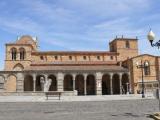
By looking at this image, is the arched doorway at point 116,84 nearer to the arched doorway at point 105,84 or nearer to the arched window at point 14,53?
the arched doorway at point 105,84

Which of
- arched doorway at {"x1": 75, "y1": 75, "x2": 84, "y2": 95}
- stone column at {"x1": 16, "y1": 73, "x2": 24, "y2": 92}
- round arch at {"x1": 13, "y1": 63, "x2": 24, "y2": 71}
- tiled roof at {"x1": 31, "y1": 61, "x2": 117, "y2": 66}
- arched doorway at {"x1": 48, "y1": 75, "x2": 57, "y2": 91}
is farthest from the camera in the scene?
tiled roof at {"x1": 31, "y1": 61, "x2": 117, "y2": 66}

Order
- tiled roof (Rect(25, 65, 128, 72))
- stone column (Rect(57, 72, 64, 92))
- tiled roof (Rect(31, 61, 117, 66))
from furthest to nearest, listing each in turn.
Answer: tiled roof (Rect(31, 61, 117, 66)) → tiled roof (Rect(25, 65, 128, 72)) → stone column (Rect(57, 72, 64, 92))

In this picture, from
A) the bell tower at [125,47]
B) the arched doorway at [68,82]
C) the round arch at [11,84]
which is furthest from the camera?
the bell tower at [125,47]

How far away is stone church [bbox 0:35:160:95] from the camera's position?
59.4m

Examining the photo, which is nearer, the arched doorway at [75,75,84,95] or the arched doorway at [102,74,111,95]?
the arched doorway at [75,75,84,95]

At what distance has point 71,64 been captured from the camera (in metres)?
64.7

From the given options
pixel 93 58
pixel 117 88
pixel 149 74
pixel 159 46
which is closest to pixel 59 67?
pixel 93 58

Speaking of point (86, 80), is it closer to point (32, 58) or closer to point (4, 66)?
point (32, 58)

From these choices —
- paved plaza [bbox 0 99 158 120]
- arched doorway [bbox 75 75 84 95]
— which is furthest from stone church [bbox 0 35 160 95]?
paved plaza [bbox 0 99 158 120]

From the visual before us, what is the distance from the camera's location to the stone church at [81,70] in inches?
2339

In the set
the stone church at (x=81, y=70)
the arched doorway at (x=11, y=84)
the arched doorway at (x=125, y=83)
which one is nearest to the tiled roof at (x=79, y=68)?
the stone church at (x=81, y=70)

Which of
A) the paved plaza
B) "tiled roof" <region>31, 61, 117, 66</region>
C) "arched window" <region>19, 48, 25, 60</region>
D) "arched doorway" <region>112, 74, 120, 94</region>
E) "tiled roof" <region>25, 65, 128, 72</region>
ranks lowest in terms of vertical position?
the paved plaza

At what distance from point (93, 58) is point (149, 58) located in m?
11.8

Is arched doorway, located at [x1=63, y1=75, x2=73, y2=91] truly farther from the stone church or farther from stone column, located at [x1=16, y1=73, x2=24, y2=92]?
stone column, located at [x1=16, y1=73, x2=24, y2=92]
